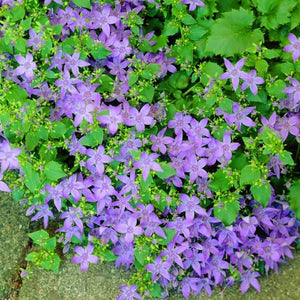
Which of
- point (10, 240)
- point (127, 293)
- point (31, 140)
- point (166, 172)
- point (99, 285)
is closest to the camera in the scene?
point (166, 172)

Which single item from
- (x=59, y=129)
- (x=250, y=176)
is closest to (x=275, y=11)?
(x=250, y=176)

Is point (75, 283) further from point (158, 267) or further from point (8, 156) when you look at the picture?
point (8, 156)

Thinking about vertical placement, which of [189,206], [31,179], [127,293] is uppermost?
[31,179]

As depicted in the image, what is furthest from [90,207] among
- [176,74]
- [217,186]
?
[176,74]

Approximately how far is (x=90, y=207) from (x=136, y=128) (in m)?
0.42

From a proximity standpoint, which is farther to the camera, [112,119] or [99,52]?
[99,52]

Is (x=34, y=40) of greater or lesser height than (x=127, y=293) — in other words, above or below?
above

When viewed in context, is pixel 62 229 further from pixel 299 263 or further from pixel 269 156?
pixel 299 263

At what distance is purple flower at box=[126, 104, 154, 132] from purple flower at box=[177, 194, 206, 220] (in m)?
0.36

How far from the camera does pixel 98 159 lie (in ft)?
7.17

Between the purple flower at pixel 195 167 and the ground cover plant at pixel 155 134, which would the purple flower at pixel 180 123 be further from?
the purple flower at pixel 195 167

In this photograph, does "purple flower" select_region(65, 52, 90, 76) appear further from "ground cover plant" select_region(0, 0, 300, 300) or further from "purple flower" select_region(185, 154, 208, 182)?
→ "purple flower" select_region(185, 154, 208, 182)

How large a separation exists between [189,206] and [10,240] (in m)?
0.98

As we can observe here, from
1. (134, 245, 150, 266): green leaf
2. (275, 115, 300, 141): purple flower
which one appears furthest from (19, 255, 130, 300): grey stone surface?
(275, 115, 300, 141): purple flower
